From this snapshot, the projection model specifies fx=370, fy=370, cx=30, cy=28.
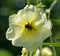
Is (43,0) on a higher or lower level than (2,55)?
higher

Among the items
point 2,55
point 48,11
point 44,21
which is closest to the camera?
point 44,21

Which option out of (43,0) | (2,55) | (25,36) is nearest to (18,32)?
(25,36)

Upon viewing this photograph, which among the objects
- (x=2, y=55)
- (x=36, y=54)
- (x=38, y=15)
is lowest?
(x=2, y=55)

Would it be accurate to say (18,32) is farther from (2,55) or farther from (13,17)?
(2,55)

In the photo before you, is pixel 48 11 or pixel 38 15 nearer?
pixel 38 15

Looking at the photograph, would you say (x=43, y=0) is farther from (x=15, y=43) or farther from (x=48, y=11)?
(x=15, y=43)

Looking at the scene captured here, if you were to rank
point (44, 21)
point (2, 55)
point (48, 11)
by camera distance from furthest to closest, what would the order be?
point (2, 55)
point (48, 11)
point (44, 21)
